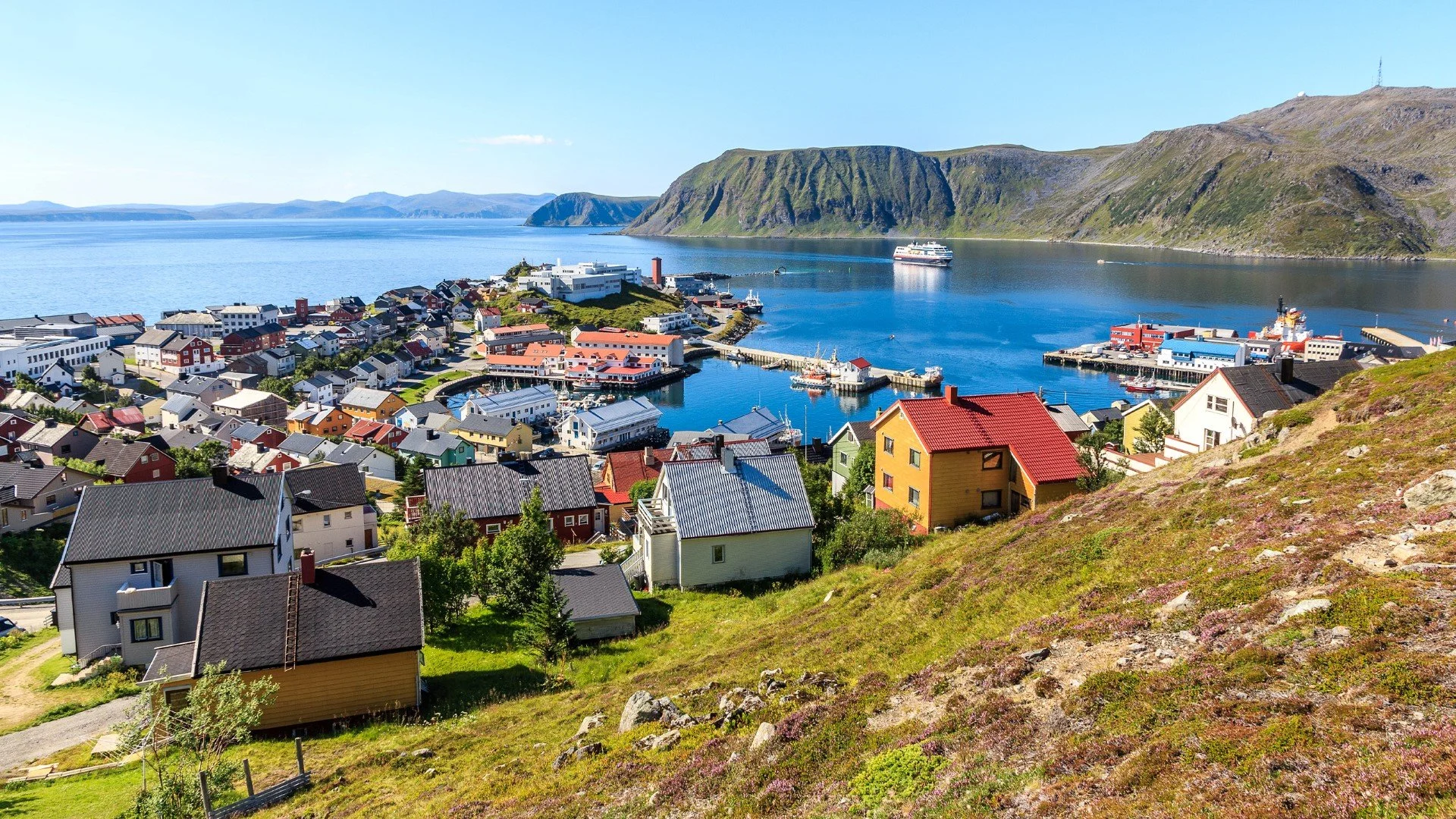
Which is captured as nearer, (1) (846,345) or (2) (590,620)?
(2) (590,620)

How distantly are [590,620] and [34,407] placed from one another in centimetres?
5856

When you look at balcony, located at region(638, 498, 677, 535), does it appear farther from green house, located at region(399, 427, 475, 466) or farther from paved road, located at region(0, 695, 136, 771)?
green house, located at region(399, 427, 475, 466)

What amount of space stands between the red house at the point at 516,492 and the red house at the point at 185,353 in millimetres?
61056

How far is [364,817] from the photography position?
406 inches

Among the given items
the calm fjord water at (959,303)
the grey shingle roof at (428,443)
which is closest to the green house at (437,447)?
the grey shingle roof at (428,443)

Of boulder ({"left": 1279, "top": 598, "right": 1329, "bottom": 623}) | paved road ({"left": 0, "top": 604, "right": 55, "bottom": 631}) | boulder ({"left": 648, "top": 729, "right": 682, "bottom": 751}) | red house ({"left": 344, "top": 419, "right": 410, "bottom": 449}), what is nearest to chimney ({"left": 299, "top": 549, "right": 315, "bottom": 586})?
boulder ({"left": 648, "top": 729, "right": 682, "bottom": 751})

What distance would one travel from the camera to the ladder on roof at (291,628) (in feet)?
49.2

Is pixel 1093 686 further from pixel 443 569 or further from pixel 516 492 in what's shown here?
pixel 516 492

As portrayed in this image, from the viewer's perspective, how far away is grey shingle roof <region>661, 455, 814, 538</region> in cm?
2277

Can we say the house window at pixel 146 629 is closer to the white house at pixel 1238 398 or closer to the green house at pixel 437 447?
the white house at pixel 1238 398

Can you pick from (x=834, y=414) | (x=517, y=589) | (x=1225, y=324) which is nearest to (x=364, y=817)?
(x=517, y=589)

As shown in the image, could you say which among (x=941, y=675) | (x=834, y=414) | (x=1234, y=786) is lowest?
(x=834, y=414)

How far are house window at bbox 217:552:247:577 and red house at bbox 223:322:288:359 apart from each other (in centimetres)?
7277

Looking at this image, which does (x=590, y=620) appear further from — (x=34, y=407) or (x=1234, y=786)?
(x=34, y=407)
